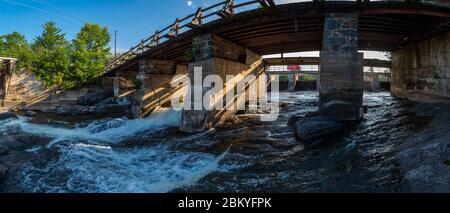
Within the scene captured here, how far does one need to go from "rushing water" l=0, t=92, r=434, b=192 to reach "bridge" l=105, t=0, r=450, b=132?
2.26m

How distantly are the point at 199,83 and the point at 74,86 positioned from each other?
83.7ft

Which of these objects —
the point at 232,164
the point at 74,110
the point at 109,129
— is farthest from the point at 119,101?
the point at 232,164

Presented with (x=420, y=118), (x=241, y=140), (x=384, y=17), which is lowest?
(x=241, y=140)

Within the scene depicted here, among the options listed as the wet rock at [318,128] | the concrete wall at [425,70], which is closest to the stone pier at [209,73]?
the wet rock at [318,128]

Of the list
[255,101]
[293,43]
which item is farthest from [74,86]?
[293,43]

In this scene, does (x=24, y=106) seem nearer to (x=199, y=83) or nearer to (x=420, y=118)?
(x=199, y=83)

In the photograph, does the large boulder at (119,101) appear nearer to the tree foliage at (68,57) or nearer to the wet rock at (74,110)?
the wet rock at (74,110)

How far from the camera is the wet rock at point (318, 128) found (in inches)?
392

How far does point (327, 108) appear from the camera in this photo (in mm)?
11008

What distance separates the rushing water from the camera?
6.41 meters

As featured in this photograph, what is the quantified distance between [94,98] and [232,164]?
25434mm

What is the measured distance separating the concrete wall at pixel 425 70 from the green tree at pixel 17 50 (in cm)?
4105

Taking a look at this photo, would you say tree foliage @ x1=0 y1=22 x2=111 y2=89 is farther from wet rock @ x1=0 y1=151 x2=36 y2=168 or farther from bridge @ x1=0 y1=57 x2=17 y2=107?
wet rock @ x1=0 y1=151 x2=36 y2=168

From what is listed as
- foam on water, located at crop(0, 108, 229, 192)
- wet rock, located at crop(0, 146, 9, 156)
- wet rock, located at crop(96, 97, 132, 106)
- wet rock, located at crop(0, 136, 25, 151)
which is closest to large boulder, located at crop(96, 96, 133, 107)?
wet rock, located at crop(96, 97, 132, 106)
